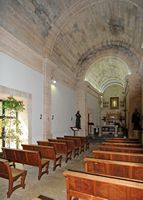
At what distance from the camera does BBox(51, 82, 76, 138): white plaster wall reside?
33.6 feet

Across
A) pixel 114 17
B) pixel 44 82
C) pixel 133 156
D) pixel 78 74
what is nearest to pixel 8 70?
pixel 44 82

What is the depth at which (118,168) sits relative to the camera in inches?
134

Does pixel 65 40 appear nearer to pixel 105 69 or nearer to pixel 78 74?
pixel 78 74

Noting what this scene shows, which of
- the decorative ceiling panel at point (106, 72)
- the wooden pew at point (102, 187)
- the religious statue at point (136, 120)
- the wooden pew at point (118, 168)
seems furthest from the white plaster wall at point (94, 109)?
the wooden pew at point (102, 187)

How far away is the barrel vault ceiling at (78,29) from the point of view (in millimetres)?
6945

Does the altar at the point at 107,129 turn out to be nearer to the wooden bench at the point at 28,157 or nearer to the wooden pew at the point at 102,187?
the wooden bench at the point at 28,157

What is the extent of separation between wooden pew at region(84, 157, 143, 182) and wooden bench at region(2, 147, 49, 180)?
148 cm

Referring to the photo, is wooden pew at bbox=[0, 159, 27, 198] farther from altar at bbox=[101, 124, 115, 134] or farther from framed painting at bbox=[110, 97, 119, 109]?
framed painting at bbox=[110, 97, 119, 109]

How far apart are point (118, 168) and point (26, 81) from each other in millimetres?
5278

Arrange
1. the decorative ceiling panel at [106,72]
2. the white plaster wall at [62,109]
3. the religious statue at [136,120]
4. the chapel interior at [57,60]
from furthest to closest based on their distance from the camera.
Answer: the decorative ceiling panel at [106,72]
the religious statue at [136,120]
the white plaster wall at [62,109]
the chapel interior at [57,60]

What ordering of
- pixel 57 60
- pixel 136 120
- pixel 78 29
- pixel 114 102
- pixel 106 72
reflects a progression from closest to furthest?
pixel 78 29 < pixel 57 60 < pixel 136 120 < pixel 106 72 < pixel 114 102

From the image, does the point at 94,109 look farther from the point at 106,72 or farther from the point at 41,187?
the point at 41,187

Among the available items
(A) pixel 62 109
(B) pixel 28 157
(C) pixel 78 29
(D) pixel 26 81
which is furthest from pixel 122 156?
(C) pixel 78 29

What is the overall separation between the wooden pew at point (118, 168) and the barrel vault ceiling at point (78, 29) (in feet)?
17.1
